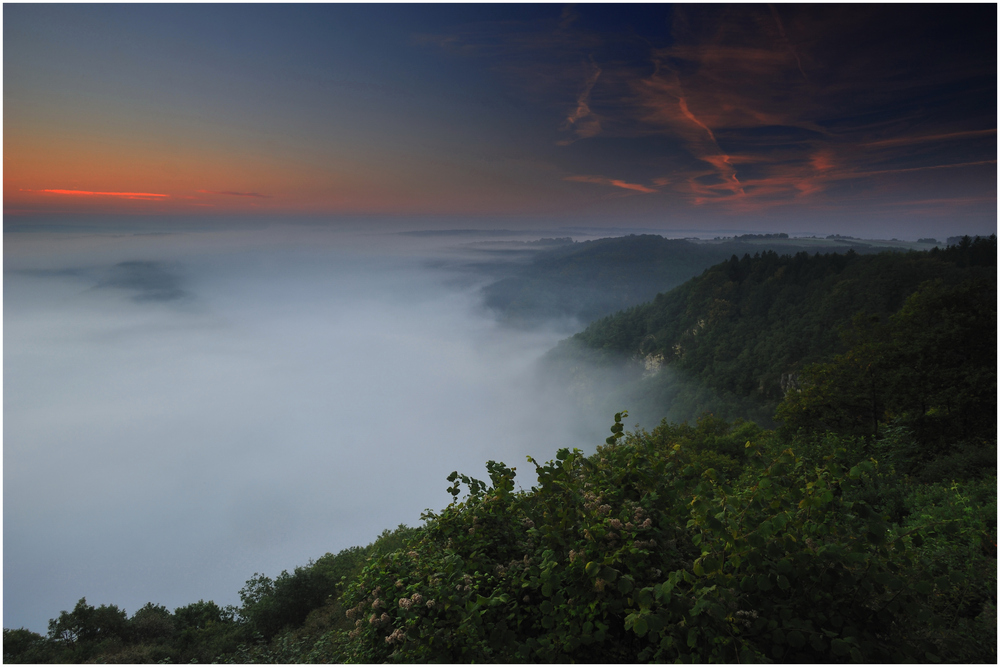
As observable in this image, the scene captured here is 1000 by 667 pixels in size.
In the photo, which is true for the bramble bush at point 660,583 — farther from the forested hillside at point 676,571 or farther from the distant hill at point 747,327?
the distant hill at point 747,327

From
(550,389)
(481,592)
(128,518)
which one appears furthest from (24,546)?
(481,592)

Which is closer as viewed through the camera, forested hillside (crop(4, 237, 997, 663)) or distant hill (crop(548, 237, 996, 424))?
forested hillside (crop(4, 237, 997, 663))

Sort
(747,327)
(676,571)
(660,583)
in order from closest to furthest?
1. (676,571)
2. (660,583)
3. (747,327)

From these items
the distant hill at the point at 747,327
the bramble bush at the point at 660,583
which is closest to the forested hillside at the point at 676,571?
the bramble bush at the point at 660,583

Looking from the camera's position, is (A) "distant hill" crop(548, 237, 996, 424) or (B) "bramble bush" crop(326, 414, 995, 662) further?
(A) "distant hill" crop(548, 237, 996, 424)

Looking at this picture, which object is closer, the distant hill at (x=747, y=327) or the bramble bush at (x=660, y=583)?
the bramble bush at (x=660, y=583)

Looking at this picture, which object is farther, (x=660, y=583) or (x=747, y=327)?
(x=747, y=327)

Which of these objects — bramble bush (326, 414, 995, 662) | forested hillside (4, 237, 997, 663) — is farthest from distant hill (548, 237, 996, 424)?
bramble bush (326, 414, 995, 662)

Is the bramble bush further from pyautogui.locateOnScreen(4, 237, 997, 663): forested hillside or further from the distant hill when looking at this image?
the distant hill

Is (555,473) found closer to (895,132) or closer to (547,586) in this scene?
(547,586)

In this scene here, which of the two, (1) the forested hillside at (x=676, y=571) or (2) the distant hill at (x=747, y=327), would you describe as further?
(2) the distant hill at (x=747, y=327)

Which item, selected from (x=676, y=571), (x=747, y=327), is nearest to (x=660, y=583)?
(x=676, y=571)

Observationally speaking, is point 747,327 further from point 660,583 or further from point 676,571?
point 676,571
